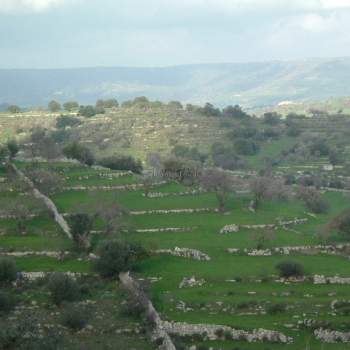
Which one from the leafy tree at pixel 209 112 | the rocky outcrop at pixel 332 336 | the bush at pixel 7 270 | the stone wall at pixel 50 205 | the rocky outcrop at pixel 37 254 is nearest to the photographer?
the rocky outcrop at pixel 332 336

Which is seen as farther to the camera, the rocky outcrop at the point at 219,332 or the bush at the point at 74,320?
the bush at the point at 74,320

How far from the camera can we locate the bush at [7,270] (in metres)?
A: 41.6

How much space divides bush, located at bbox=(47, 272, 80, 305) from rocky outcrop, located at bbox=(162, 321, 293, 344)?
244 inches

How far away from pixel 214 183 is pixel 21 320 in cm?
4191

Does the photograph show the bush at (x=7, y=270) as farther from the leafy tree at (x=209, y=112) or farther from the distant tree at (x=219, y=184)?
the leafy tree at (x=209, y=112)

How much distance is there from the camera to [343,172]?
109 meters

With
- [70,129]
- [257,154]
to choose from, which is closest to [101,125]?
[70,129]

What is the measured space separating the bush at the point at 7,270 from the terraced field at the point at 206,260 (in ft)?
7.76

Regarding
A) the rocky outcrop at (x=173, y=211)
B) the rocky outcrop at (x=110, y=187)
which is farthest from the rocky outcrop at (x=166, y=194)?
the rocky outcrop at (x=173, y=211)

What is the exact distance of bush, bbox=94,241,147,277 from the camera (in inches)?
1709

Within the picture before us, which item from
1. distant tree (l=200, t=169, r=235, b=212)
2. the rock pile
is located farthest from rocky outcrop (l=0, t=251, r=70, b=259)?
distant tree (l=200, t=169, r=235, b=212)

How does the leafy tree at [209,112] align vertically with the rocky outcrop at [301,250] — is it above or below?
above

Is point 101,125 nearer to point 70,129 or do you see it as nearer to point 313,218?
point 70,129

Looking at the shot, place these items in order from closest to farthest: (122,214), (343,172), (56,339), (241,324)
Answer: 1. (56,339)
2. (241,324)
3. (122,214)
4. (343,172)
